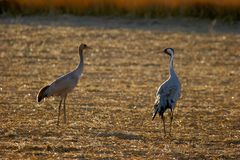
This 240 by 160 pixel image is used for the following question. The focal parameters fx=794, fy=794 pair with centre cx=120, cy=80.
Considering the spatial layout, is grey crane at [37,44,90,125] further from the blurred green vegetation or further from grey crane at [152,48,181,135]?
the blurred green vegetation

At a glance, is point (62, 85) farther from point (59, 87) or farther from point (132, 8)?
point (132, 8)

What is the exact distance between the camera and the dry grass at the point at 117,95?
9867 mm

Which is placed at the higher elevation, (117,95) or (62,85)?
(62,85)

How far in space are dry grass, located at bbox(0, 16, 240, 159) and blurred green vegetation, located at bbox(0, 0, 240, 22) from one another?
7.44 ft

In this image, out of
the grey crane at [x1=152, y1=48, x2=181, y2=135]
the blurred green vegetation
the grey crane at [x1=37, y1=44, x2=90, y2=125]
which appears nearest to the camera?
the grey crane at [x1=152, y1=48, x2=181, y2=135]

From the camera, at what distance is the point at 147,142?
10.2 m

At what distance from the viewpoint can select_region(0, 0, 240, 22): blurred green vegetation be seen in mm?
26031

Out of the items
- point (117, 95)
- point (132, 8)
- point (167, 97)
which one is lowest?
point (117, 95)

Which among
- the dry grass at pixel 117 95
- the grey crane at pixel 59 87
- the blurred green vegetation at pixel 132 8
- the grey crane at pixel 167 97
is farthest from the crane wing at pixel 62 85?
the blurred green vegetation at pixel 132 8

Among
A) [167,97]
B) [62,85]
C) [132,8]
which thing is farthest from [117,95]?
[132,8]

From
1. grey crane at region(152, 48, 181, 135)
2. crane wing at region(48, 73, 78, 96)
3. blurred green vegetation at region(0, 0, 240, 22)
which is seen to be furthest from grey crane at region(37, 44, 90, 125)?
blurred green vegetation at region(0, 0, 240, 22)

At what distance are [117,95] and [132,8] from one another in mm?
12473

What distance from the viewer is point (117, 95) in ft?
46.5

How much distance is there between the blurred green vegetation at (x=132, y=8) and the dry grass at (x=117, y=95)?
2266mm
